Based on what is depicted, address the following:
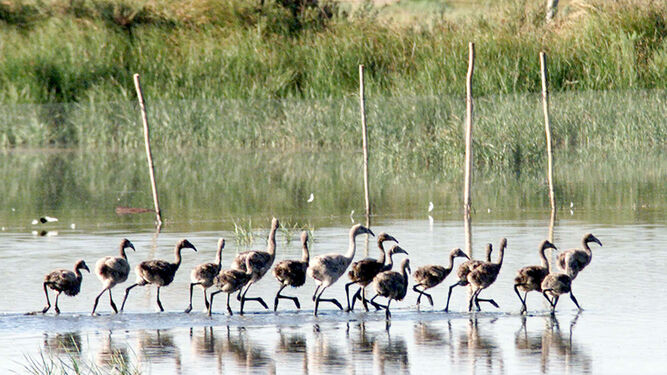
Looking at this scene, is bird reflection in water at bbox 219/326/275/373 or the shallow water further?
the shallow water

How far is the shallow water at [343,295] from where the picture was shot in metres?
12.0

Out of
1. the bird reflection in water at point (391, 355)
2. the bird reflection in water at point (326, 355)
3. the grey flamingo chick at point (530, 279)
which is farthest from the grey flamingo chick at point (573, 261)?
the bird reflection in water at point (326, 355)

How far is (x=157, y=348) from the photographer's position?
12.5 meters

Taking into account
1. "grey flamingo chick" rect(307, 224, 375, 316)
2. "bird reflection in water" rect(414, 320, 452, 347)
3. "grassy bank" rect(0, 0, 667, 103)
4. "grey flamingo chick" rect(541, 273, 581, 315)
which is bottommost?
"bird reflection in water" rect(414, 320, 452, 347)

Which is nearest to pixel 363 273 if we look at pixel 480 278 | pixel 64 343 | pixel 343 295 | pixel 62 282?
pixel 343 295

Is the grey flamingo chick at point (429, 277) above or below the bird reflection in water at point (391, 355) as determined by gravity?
above

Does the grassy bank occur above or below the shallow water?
above

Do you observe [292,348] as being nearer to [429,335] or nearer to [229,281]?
[429,335]

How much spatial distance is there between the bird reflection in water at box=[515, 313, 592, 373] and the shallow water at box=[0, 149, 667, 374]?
0.02m

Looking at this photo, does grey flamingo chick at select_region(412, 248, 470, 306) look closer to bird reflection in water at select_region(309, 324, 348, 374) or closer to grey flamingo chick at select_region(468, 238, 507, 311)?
grey flamingo chick at select_region(468, 238, 507, 311)

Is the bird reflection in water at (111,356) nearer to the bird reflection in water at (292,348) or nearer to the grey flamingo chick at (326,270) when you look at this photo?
the bird reflection in water at (292,348)

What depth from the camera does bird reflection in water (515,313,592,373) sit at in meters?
11.6

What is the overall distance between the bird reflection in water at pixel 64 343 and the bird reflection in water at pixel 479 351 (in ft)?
11.1

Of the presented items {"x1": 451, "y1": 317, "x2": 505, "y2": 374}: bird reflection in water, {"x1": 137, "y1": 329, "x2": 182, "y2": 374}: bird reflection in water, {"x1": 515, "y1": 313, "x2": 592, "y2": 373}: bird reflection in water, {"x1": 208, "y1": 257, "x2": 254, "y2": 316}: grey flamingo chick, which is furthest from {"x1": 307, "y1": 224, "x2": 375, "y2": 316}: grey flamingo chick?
{"x1": 515, "y1": 313, "x2": 592, "y2": 373}: bird reflection in water
